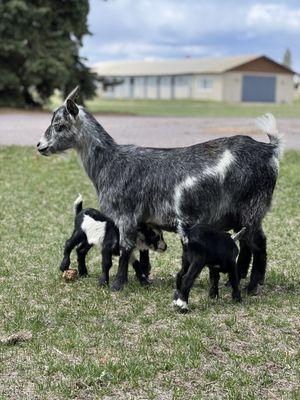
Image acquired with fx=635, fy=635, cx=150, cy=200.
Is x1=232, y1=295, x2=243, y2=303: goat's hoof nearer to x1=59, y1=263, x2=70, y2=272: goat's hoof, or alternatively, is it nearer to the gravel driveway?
x1=59, y1=263, x2=70, y2=272: goat's hoof

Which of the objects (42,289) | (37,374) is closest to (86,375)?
(37,374)

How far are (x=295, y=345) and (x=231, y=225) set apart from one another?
151 cm

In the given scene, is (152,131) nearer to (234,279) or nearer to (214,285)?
(214,285)

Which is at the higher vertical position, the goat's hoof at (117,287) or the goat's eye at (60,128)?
the goat's eye at (60,128)

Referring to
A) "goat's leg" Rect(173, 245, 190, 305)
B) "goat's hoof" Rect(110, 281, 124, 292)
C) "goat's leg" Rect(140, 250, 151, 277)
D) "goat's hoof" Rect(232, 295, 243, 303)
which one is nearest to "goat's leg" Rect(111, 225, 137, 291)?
"goat's hoof" Rect(110, 281, 124, 292)

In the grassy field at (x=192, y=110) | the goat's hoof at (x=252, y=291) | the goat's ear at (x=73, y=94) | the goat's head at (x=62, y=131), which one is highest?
the goat's ear at (x=73, y=94)

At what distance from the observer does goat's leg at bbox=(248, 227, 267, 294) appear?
632 cm

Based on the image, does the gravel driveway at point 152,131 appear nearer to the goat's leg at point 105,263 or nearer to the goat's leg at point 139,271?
the goat's leg at point 139,271

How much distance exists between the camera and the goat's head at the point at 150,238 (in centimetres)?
628

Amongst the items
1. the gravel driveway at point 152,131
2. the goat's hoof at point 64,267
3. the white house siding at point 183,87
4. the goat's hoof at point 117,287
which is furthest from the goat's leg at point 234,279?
the white house siding at point 183,87

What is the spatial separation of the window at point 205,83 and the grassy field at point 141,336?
61159 mm

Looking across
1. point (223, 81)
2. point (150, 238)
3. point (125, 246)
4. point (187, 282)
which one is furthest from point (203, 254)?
point (223, 81)

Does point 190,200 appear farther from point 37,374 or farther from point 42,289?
point 37,374

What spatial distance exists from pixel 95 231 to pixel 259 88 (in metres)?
64.2
